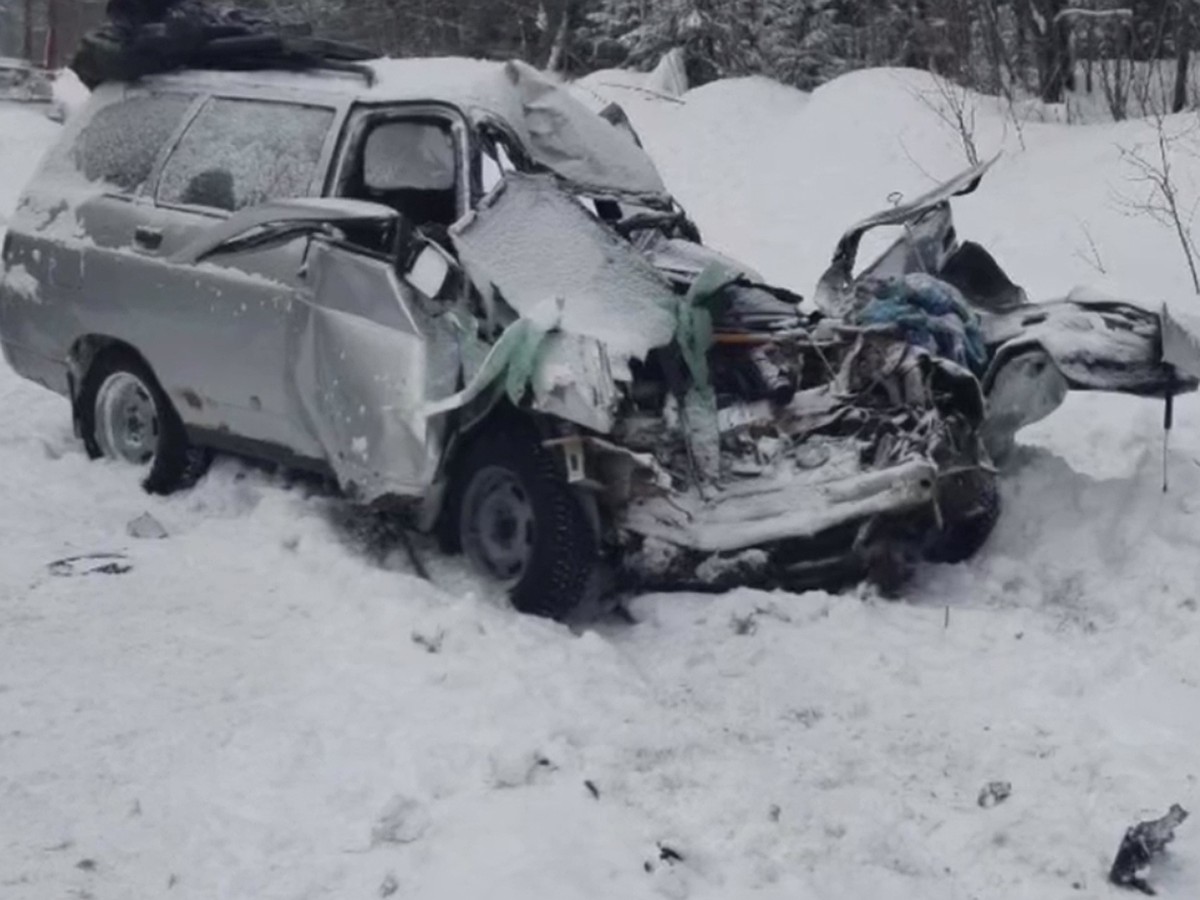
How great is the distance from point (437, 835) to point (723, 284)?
9.30 ft

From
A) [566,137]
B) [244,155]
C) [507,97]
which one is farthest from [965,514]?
[244,155]

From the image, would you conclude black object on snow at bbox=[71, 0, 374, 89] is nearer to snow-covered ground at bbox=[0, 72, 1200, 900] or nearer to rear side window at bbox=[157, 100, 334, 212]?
rear side window at bbox=[157, 100, 334, 212]

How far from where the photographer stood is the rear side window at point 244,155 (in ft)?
23.4

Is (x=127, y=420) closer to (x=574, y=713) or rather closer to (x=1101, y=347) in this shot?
(x=574, y=713)

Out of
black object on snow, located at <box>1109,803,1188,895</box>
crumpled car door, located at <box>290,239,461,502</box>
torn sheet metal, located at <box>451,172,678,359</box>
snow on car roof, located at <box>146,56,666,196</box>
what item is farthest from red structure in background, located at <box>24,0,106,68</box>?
black object on snow, located at <box>1109,803,1188,895</box>

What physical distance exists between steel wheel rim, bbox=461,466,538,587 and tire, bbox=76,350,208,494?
187 centimetres

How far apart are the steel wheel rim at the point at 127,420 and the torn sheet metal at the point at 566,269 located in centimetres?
224

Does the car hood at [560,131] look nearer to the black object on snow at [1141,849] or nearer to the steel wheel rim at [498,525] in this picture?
the steel wheel rim at [498,525]

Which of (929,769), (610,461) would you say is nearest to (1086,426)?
(610,461)

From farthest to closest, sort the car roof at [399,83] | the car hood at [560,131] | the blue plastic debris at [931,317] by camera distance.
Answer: the car hood at [560,131] < the car roof at [399,83] < the blue plastic debris at [931,317]

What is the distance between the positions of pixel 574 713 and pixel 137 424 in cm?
364

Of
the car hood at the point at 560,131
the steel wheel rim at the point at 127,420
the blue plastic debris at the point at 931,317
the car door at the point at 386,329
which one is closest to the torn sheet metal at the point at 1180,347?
the blue plastic debris at the point at 931,317

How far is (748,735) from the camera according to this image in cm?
509

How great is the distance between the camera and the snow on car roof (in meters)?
7.04
